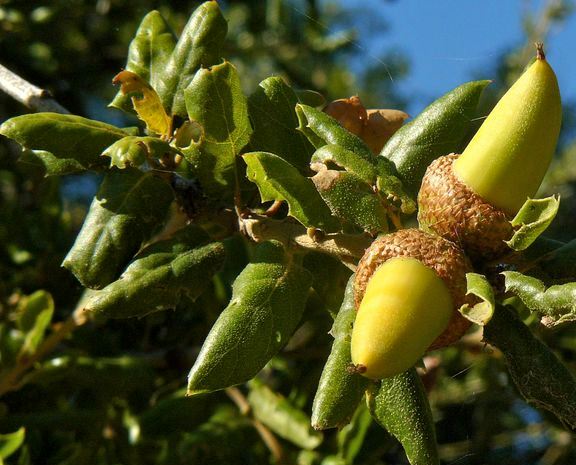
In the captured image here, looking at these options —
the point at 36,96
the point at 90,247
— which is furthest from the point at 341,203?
the point at 36,96

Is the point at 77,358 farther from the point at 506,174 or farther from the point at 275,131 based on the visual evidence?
the point at 506,174

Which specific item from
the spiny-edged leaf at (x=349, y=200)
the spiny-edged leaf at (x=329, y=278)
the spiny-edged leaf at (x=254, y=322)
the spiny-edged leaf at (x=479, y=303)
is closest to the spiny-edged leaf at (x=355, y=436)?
the spiny-edged leaf at (x=329, y=278)

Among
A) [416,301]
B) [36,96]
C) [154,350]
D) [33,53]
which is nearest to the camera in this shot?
[416,301]

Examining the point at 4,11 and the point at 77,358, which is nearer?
the point at 77,358

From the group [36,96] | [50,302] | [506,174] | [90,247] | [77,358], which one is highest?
[506,174]

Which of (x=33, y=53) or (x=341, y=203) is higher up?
(x=341, y=203)

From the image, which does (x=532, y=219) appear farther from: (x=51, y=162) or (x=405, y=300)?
(x=51, y=162)

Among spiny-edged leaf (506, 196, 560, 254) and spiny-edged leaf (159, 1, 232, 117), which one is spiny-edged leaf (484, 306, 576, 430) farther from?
spiny-edged leaf (159, 1, 232, 117)

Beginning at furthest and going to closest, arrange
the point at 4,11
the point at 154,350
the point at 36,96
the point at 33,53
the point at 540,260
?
1. the point at 33,53
2. the point at 4,11
3. the point at 154,350
4. the point at 36,96
5. the point at 540,260
